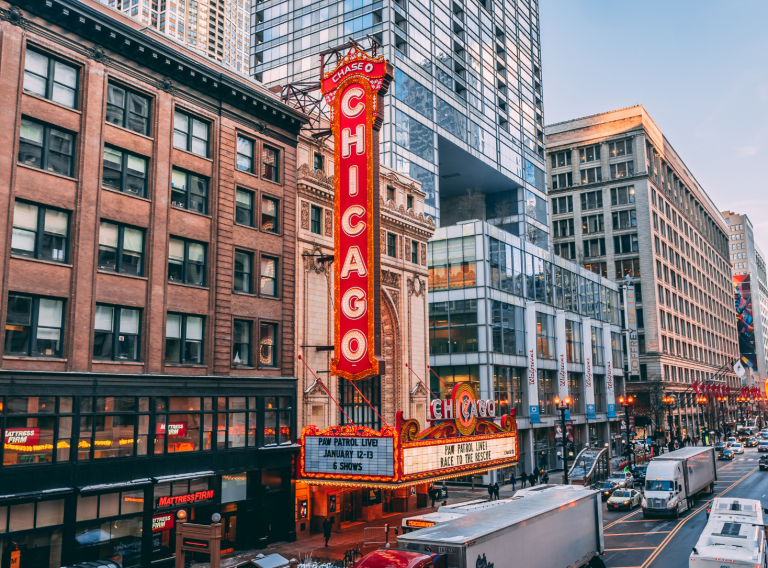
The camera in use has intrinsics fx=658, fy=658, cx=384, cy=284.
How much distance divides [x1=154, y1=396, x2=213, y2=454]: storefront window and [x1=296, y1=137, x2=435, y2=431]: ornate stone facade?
614cm

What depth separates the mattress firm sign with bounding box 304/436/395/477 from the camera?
3075 cm

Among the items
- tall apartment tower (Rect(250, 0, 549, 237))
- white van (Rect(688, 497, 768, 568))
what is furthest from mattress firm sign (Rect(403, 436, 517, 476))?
tall apartment tower (Rect(250, 0, 549, 237))

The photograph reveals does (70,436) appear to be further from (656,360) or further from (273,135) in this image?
(656,360)

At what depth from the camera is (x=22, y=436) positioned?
24.6 m

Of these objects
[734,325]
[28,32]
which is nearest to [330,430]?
[28,32]

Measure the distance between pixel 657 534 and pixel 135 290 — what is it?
29839mm

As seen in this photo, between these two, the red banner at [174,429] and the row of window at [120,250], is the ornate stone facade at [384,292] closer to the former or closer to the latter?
the row of window at [120,250]

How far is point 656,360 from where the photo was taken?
11100 centimetres

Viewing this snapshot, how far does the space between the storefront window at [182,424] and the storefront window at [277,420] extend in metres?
3.66

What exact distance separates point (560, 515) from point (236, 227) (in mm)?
20795

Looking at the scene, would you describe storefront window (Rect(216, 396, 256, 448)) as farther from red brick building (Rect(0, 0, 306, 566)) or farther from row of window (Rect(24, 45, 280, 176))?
row of window (Rect(24, 45, 280, 176))

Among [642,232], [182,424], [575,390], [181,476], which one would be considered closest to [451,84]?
[575,390]

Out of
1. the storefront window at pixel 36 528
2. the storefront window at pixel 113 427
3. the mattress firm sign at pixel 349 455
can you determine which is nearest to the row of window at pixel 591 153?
the mattress firm sign at pixel 349 455

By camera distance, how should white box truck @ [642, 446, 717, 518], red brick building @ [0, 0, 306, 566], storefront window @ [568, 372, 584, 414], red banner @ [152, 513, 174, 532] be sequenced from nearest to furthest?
red brick building @ [0, 0, 306, 566], red banner @ [152, 513, 174, 532], white box truck @ [642, 446, 717, 518], storefront window @ [568, 372, 584, 414]
